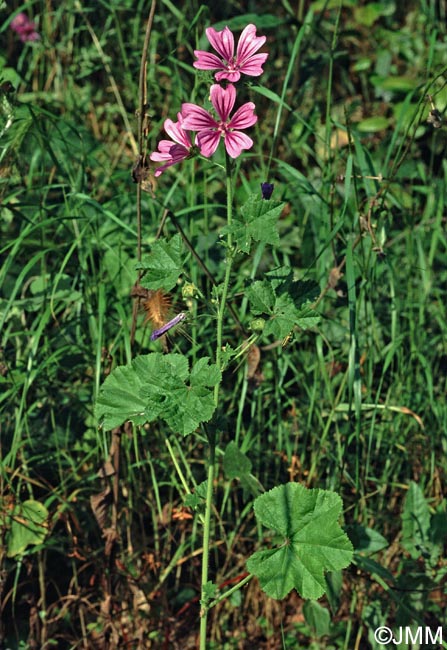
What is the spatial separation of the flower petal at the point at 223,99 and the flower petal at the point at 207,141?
1.4 inches

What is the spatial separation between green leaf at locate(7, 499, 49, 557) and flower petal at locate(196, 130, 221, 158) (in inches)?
42.8

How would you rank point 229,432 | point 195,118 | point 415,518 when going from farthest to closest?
1. point 229,432
2. point 415,518
3. point 195,118

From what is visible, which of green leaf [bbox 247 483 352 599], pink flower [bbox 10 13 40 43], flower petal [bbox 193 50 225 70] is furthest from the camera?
pink flower [bbox 10 13 40 43]

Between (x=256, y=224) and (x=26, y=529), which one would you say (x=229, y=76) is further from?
(x=26, y=529)

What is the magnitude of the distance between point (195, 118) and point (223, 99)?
59 millimetres

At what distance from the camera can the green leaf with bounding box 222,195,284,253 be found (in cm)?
150

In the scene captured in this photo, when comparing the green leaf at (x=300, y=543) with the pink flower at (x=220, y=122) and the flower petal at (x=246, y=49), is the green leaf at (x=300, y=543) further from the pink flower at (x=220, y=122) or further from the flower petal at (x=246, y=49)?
the flower petal at (x=246, y=49)

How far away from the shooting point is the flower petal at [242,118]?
147 centimetres

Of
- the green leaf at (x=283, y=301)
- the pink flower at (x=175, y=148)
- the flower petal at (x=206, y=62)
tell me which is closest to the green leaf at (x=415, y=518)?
the green leaf at (x=283, y=301)

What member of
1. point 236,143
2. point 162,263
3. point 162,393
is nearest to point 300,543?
point 162,393

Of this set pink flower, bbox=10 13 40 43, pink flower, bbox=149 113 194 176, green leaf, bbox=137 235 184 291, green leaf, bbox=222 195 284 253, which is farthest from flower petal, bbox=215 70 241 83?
pink flower, bbox=10 13 40 43

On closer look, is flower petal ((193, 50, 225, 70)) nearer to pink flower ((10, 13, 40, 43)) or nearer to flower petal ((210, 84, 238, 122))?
flower petal ((210, 84, 238, 122))

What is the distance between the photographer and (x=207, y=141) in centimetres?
146

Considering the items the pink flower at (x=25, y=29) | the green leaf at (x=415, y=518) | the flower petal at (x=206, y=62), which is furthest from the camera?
the pink flower at (x=25, y=29)
